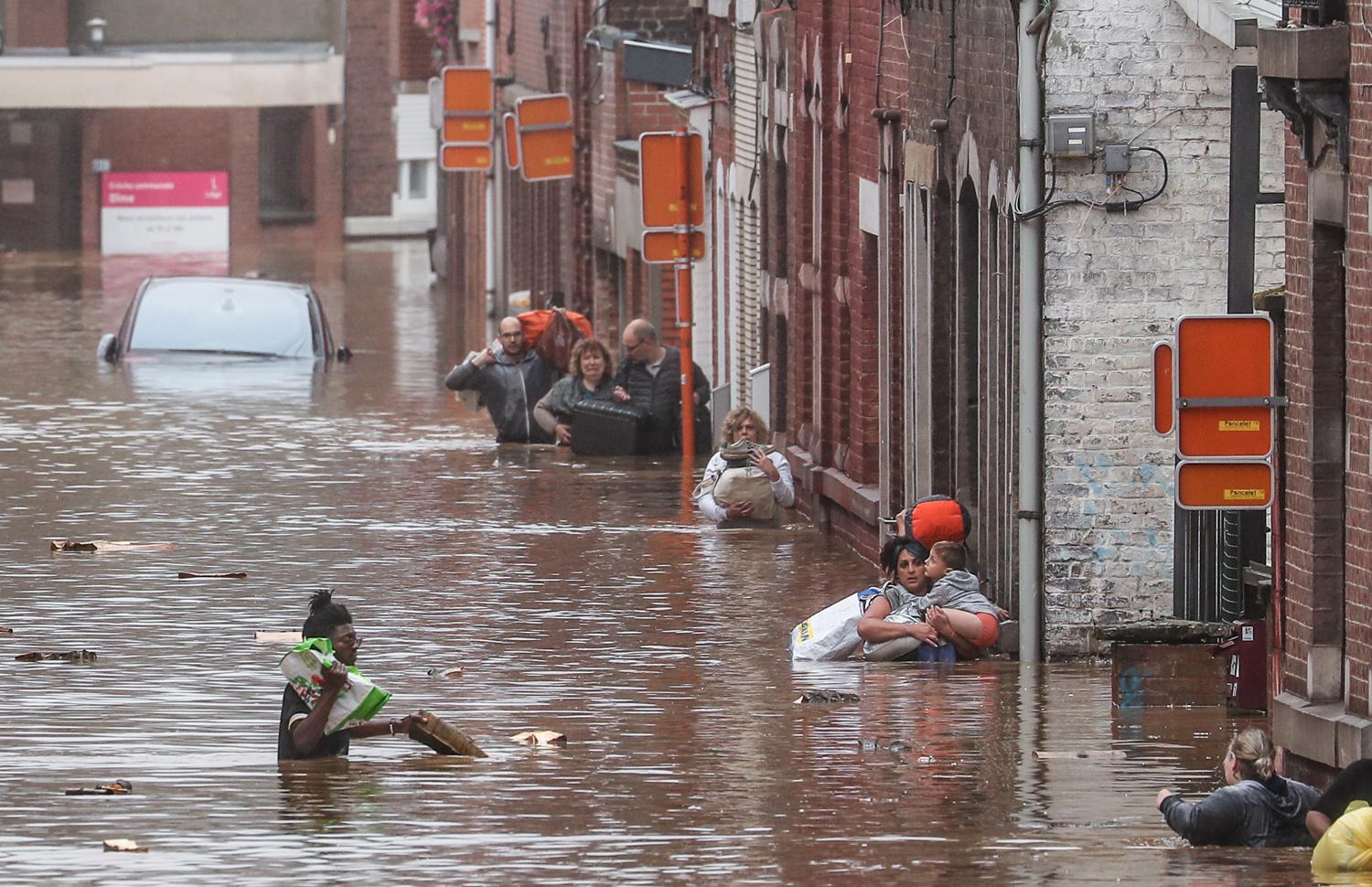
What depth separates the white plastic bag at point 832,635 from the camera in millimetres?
15227

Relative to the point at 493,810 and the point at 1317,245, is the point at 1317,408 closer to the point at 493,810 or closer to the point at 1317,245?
the point at 1317,245

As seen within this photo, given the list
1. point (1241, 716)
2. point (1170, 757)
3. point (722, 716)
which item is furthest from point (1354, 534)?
point (722, 716)

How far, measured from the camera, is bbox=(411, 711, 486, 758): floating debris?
11812 mm

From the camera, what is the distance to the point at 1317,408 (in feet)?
37.2

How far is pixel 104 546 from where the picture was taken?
19.4 metres

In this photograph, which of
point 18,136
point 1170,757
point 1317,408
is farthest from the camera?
point 18,136

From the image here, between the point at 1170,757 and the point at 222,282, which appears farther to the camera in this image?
the point at 222,282

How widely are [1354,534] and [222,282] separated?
23.7 meters

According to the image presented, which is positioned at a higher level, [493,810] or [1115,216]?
[1115,216]

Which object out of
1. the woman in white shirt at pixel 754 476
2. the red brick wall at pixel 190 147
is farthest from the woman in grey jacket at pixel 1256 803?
the red brick wall at pixel 190 147

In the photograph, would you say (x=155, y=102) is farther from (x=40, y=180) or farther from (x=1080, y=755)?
(x=1080, y=755)

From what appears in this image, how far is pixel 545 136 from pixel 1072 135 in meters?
20.0

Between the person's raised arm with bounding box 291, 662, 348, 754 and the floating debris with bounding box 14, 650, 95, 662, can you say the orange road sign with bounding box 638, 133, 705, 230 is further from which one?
the person's raised arm with bounding box 291, 662, 348, 754

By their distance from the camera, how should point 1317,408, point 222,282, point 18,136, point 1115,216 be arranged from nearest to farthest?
point 1317,408
point 1115,216
point 222,282
point 18,136
